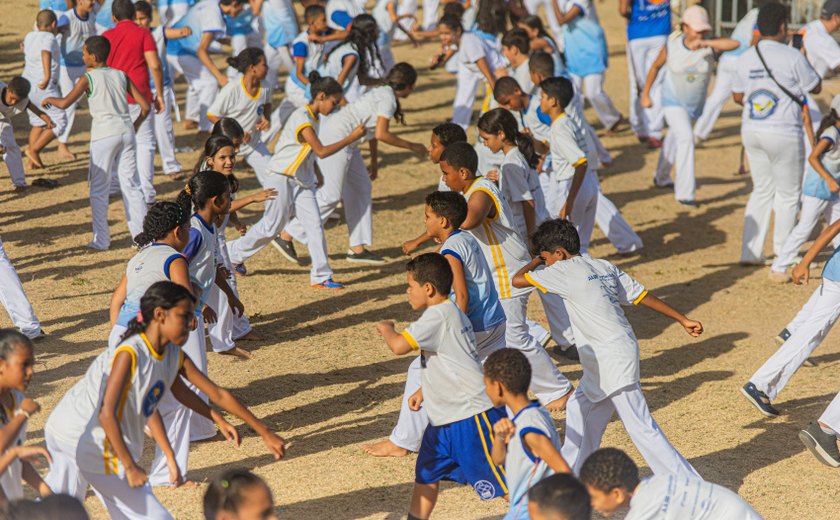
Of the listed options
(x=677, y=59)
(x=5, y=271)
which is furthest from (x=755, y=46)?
(x=5, y=271)

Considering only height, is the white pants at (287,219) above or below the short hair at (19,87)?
below

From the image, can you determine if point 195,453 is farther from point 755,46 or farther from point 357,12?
point 357,12

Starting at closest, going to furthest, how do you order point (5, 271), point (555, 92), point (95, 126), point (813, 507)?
point (813, 507)
point (5, 271)
point (555, 92)
point (95, 126)

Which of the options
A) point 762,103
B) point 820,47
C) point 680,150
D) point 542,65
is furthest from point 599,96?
point 762,103

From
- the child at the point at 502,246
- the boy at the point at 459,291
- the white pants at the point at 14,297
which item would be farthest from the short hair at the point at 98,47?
the boy at the point at 459,291

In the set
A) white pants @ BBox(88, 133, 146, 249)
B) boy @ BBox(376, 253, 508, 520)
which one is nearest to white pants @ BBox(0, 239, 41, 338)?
white pants @ BBox(88, 133, 146, 249)

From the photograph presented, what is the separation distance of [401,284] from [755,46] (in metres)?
3.98

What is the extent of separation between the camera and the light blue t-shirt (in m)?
6.00

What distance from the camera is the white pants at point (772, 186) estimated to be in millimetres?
9938

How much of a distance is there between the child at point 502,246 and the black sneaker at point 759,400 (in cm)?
118

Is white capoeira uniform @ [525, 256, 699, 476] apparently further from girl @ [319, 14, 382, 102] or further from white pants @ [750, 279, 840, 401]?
girl @ [319, 14, 382, 102]

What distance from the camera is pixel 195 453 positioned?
21.4 ft

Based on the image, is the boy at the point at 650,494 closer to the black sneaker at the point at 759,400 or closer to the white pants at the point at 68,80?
the black sneaker at the point at 759,400

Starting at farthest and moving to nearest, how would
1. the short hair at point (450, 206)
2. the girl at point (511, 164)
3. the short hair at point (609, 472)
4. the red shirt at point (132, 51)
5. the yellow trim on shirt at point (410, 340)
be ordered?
the red shirt at point (132, 51) → the girl at point (511, 164) → the short hair at point (450, 206) → the yellow trim on shirt at point (410, 340) → the short hair at point (609, 472)
